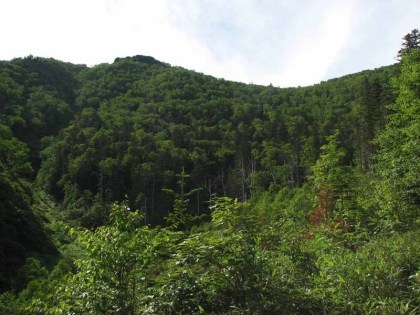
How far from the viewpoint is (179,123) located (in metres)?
110

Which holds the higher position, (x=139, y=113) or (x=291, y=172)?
(x=139, y=113)

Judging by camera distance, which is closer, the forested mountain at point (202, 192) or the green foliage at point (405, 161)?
the forested mountain at point (202, 192)

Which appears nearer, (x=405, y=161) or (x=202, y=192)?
(x=405, y=161)

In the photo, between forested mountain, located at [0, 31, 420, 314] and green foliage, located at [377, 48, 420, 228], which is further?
green foliage, located at [377, 48, 420, 228]

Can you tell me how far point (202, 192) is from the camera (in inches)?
3332

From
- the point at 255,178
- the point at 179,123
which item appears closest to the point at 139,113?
the point at 179,123

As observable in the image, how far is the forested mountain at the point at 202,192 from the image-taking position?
192 inches

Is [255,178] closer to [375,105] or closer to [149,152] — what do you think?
[149,152]

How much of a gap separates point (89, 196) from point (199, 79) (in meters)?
80.3

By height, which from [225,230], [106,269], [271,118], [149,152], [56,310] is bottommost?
A: [56,310]

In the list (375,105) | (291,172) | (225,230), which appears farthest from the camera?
(291,172)

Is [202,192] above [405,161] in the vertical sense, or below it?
below

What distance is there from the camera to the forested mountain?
4883mm

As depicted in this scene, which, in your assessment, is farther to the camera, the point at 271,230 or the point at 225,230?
the point at 271,230
